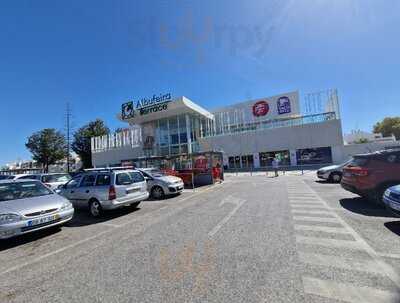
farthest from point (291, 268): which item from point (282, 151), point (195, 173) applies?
point (282, 151)

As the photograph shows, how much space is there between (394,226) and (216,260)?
4590 mm

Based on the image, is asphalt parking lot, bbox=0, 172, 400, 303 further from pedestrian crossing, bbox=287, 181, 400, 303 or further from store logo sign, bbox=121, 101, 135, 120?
store logo sign, bbox=121, 101, 135, 120

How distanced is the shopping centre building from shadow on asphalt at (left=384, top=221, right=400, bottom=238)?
85.7 feet

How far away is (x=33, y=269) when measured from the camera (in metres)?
4.22

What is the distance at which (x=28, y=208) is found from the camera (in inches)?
230

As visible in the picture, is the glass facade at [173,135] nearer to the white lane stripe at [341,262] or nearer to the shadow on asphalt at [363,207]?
the shadow on asphalt at [363,207]

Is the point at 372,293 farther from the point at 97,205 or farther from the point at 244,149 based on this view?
the point at 244,149

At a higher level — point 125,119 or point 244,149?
point 125,119

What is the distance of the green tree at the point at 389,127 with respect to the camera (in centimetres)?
5692

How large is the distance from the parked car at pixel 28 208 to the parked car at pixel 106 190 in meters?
1.38

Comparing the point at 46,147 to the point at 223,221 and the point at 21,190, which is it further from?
the point at 223,221

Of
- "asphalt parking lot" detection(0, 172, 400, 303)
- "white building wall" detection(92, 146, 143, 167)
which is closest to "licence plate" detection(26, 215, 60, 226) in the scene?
"asphalt parking lot" detection(0, 172, 400, 303)

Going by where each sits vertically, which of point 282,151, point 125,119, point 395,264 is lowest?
point 395,264

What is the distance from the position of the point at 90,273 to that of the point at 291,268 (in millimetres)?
3305
